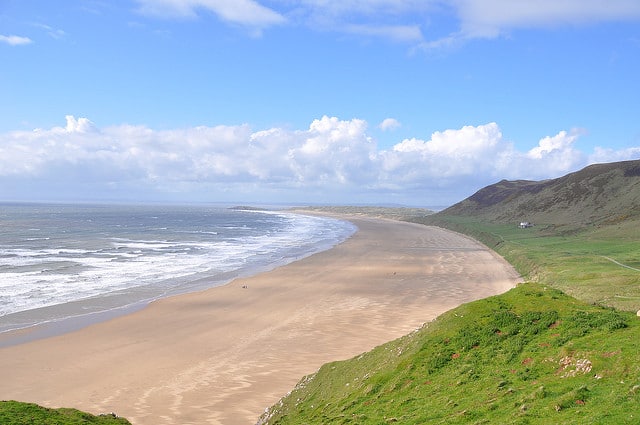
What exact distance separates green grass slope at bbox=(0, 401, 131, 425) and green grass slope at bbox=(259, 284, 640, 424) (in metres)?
6.32

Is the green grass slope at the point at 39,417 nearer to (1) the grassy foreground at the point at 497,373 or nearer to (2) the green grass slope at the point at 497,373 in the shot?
(2) the green grass slope at the point at 497,373

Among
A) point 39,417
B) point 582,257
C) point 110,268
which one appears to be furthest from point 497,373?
point 110,268

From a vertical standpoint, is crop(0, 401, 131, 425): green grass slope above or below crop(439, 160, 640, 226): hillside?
below

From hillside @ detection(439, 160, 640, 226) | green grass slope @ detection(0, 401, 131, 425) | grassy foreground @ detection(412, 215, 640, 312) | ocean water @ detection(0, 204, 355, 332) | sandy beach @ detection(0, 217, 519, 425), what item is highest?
hillside @ detection(439, 160, 640, 226)

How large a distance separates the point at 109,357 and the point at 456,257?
58.0 m

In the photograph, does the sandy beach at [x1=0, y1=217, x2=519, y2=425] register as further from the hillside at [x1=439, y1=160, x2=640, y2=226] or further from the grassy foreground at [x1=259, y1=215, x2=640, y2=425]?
the hillside at [x1=439, y1=160, x2=640, y2=226]

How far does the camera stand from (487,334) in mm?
18062

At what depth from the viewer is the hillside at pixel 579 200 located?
10795cm

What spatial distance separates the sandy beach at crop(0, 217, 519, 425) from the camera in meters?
22.0

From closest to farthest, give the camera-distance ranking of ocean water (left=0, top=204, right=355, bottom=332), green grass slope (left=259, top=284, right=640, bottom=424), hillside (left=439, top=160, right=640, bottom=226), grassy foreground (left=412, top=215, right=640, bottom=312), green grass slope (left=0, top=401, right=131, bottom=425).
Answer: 1. green grass slope (left=0, top=401, right=131, bottom=425)
2. green grass slope (left=259, top=284, right=640, bottom=424)
3. grassy foreground (left=412, top=215, right=640, bottom=312)
4. ocean water (left=0, top=204, right=355, bottom=332)
5. hillside (left=439, top=160, right=640, bottom=226)

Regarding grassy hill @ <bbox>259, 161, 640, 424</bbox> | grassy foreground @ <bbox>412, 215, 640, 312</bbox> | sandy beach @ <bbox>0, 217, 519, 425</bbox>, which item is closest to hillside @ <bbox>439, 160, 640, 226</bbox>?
grassy foreground @ <bbox>412, 215, 640, 312</bbox>

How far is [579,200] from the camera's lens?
128 m

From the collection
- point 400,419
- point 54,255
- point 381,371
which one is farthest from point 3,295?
point 400,419

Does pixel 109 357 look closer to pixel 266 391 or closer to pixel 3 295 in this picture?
pixel 266 391
